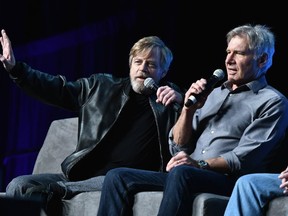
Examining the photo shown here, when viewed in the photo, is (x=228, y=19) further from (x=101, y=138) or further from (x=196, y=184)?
(x=196, y=184)

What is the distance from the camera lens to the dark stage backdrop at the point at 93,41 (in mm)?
3836

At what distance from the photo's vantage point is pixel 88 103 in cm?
308

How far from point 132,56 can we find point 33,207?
1.85m

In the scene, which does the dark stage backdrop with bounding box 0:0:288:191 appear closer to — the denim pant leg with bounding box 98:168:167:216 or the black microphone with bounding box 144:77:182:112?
the black microphone with bounding box 144:77:182:112

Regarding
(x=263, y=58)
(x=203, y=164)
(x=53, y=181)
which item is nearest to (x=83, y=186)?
(x=53, y=181)

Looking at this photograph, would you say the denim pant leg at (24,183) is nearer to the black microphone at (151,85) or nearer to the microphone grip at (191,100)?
the black microphone at (151,85)

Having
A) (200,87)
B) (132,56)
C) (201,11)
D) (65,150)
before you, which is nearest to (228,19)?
(201,11)

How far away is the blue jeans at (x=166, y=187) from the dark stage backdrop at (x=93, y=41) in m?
1.26

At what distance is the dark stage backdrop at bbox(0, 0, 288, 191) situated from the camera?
12.6 ft

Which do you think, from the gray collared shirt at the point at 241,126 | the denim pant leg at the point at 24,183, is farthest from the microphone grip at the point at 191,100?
the denim pant leg at the point at 24,183

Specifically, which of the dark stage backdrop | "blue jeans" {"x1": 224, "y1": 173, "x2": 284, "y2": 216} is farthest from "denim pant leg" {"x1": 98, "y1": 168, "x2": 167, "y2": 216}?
the dark stage backdrop

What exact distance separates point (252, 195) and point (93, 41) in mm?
3102

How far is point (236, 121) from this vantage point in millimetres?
2488

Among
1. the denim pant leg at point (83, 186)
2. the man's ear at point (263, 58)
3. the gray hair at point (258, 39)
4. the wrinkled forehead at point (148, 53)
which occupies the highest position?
the gray hair at point (258, 39)
